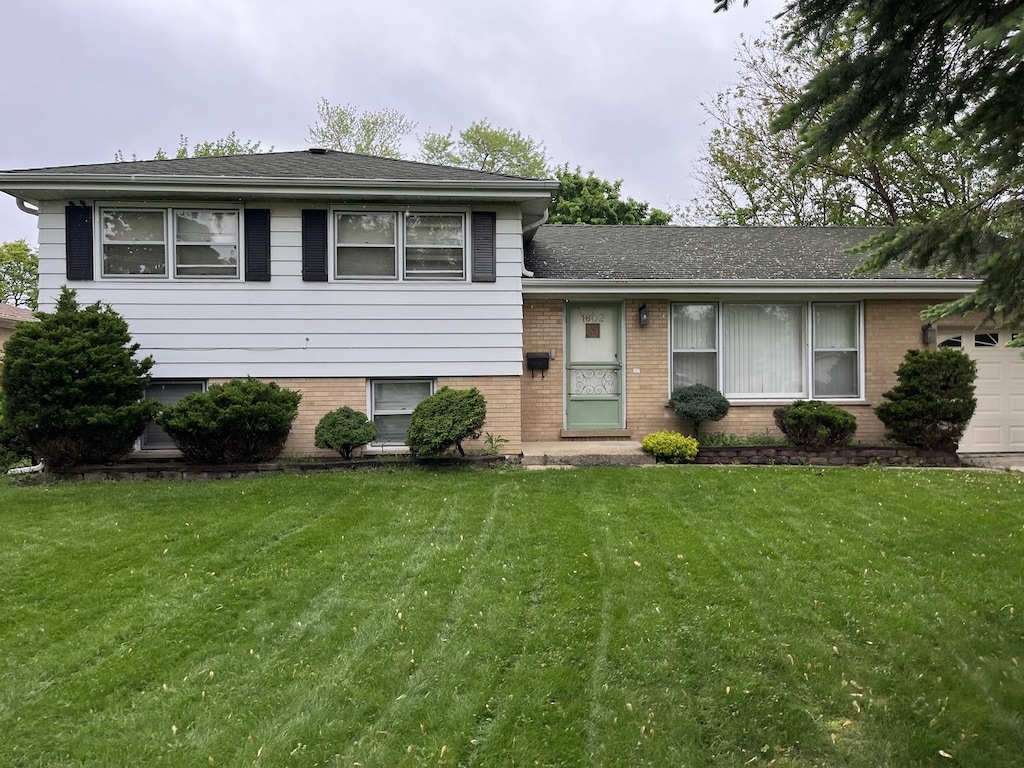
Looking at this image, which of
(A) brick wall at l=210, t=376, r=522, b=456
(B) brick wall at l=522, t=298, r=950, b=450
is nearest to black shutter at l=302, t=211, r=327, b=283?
(A) brick wall at l=210, t=376, r=522, b=456

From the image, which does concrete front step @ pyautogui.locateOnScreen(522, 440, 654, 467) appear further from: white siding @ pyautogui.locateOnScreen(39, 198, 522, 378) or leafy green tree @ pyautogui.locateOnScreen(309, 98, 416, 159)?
leafy green tree @ pyautogui.locateOnScreen(309, 98, 416, 159)

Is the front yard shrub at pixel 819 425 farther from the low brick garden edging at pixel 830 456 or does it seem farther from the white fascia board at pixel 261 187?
the white fascia board at pixel 261 187

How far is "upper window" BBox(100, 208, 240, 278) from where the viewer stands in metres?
9.04

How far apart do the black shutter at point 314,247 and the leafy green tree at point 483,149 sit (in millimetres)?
25987

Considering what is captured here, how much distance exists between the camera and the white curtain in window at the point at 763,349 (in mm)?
10633

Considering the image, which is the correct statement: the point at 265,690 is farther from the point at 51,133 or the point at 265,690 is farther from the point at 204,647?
the point at 51,133

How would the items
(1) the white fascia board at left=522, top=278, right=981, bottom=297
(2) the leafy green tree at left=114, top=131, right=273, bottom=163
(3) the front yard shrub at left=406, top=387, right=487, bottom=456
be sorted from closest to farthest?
(3) the front yard shrub at left=406, top=387, right=487, bottom=456 → (1) the white fascia board at left=522, top=278, right=981, bottom=297 → (2) the leafy green tree at left=114, top=131, right=273, bottom=163

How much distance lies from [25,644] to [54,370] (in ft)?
17.2

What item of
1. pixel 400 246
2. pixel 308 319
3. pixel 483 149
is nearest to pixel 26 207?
pixel 308 319

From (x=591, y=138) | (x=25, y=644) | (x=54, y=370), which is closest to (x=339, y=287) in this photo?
(x=54, y=370)

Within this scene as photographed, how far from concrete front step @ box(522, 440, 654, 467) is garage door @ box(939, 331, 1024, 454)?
222 inches

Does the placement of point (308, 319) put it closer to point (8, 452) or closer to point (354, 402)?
point (354, 402)

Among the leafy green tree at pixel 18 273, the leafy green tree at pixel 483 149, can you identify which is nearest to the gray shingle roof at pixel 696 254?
the leafy green tree at pixel 483 149

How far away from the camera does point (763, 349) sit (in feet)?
35.1
